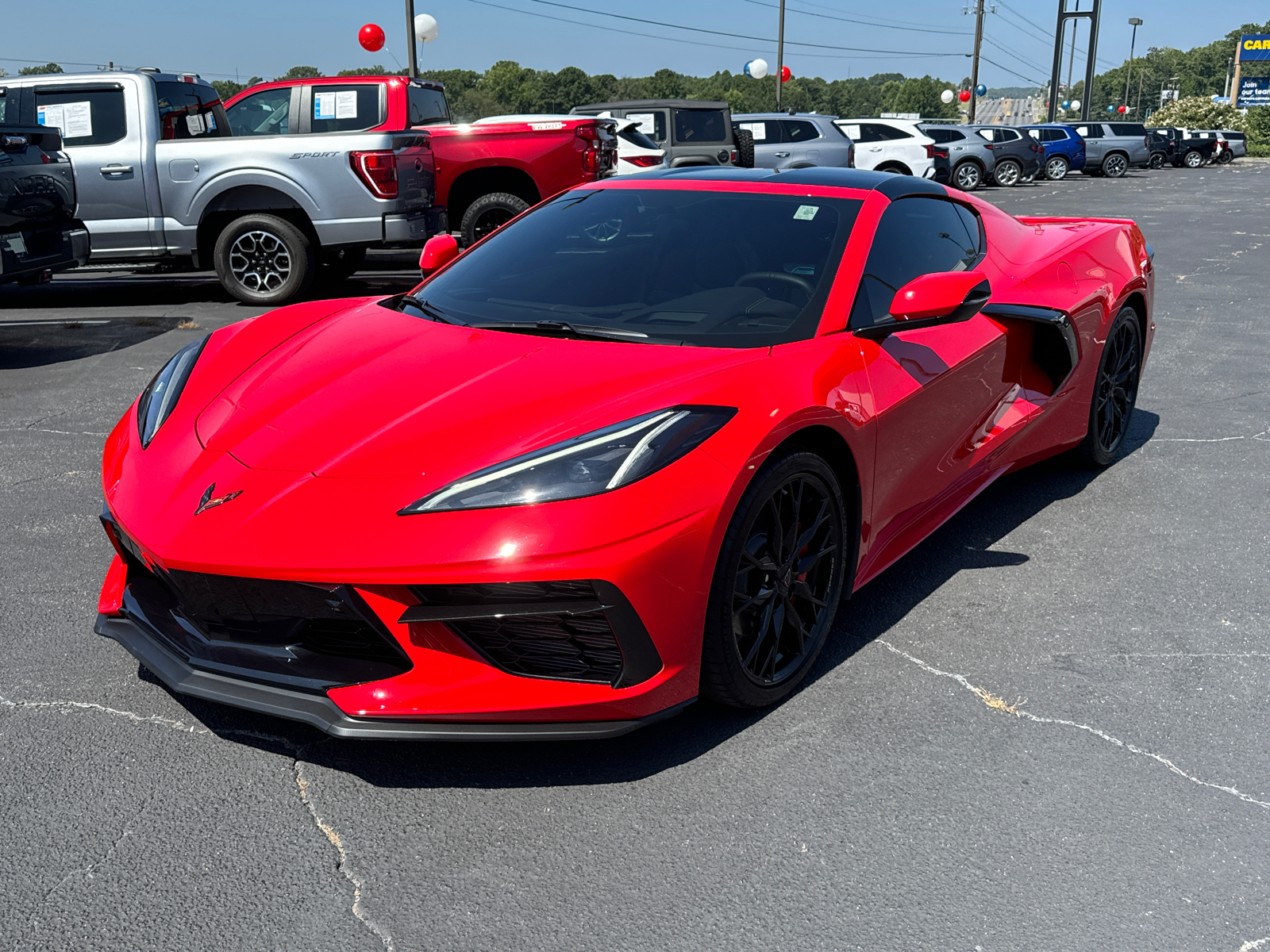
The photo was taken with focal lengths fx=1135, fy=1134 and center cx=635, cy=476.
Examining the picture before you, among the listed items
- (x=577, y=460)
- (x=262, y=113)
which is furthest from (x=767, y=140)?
(x=577, y=460)

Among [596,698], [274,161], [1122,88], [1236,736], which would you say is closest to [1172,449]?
[1236,736]

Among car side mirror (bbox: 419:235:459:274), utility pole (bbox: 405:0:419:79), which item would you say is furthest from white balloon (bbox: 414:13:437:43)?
car side mirror (bbox: 419:235:459:274)

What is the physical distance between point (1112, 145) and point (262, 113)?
33386 mm

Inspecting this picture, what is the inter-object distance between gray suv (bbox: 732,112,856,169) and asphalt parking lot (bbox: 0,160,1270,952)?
59.2ft

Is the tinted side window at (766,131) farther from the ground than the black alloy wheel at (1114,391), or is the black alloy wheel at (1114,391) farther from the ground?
the tinted side window at (766,131)

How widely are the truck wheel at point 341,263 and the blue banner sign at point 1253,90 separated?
444 feet

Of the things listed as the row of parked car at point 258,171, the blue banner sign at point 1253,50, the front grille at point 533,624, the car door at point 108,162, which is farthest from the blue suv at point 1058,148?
the blue banner sign at point 1253,50

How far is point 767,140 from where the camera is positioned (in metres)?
21.6

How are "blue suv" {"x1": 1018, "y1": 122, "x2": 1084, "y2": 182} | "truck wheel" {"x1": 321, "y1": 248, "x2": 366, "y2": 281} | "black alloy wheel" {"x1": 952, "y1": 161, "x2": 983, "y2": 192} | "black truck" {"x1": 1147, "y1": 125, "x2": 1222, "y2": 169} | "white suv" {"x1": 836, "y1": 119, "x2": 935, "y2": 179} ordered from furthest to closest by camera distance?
"black truck" {"x1": 1147, "y1": 125, "x2": 1222, "y2": 169} → "blue suv" {"x1": 1018, "y1": 122, "x2": 1084, "y2": 182} → "black alloy wheel" {"x1": 952, "y1": 161, "x2": 983, "y2": 192} → "white suv" {"x1": 836, "y1": 119, "x2": 935, "y2": 179} → "truck wheel" {"x1": 321, "y1": 248, "x2": 366, "y2": 281}

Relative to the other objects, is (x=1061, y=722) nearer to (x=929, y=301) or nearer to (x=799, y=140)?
(x=929, y=301)

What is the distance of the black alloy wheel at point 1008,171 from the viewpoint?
30.6 meters

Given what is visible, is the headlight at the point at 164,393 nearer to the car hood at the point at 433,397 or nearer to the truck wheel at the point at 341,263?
the car hood at the point at 433,397

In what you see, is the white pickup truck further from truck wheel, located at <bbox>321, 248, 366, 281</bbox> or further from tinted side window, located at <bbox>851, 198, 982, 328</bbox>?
tinted side window, located at <bbox>851, 198, 982, 328</bbox>

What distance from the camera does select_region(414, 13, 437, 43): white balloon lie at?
2231cm
